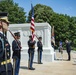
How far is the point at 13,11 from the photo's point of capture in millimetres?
52844

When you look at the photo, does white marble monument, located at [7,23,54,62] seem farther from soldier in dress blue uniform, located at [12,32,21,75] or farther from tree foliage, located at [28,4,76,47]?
tree foliage, located at [28,4,76,47]

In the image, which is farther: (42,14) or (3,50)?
(42,14)

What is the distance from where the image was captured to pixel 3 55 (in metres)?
4.34

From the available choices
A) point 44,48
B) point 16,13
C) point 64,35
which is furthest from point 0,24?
point 64,35

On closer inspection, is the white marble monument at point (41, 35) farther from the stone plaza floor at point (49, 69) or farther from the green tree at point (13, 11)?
the green tree at point (13, 11)

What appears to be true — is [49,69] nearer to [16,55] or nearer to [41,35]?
[16,55]

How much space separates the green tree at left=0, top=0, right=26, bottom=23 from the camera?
51619 millimetres

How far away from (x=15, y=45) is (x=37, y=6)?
5906cm

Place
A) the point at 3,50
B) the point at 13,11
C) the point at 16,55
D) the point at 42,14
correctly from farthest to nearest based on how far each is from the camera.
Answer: the point at 42,14
the point at 13,11
the point at 16,55
the point at 3,50

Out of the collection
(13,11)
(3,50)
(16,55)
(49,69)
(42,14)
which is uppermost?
(42,14)

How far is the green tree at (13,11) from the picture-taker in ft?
169

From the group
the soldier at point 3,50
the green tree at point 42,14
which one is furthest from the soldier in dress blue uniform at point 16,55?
the green tree at point 42,14

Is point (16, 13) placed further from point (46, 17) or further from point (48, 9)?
point (48, 9)

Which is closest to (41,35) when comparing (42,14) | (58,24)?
(58,24)
